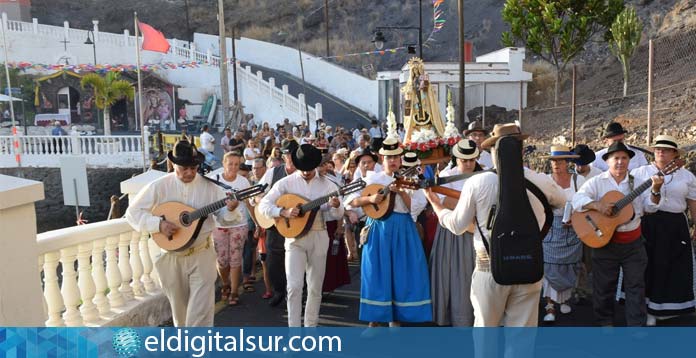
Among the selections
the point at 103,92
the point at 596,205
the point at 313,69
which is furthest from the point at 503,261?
the point at 313,69

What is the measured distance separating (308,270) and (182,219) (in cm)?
141

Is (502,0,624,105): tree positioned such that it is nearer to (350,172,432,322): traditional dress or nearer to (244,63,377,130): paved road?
(244,63,377,130): paved road

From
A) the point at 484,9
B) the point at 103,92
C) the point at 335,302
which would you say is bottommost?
the point at 335,302

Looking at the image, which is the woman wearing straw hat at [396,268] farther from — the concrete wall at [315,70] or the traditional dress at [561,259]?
the concrete wall at [315,70]

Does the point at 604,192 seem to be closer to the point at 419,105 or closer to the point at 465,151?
the point at 465,151

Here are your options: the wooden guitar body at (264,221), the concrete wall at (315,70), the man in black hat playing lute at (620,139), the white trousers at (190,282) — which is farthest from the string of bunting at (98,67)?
the white trousers at (190,282)

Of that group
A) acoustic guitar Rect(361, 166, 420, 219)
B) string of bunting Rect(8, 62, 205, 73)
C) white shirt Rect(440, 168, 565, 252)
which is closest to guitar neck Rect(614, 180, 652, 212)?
white shirt Rect(440, 168, 565, 252)

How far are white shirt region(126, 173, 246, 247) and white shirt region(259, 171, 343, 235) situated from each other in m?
0.66

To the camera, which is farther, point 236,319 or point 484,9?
point 484,9

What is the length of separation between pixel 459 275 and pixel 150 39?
856 inches

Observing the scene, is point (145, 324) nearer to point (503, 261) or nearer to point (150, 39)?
point (503, 261)

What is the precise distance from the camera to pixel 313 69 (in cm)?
3759

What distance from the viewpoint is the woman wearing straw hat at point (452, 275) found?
688 cm

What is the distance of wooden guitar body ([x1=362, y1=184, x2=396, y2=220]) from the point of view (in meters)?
6.77
